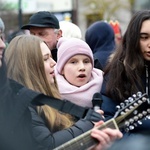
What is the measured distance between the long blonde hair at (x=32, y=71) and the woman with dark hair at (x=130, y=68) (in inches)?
20.1

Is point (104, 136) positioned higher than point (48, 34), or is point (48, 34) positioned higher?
point (104, 136)

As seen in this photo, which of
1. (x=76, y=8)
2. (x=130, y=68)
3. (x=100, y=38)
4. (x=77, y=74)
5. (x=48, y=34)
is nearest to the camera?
(x=130, y=68)

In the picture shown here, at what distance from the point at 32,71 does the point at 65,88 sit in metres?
0.64

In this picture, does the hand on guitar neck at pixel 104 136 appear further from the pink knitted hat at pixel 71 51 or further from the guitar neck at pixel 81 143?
the pink knitted hat at pixel 71 51

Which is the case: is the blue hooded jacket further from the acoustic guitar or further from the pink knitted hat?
the acoustic guitar

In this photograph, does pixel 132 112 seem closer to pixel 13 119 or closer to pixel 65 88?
pixel 13 119

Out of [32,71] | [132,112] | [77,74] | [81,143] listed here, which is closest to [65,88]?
[77,74]

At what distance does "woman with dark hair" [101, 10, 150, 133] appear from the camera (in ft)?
12.6

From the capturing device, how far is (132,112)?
9.73ft

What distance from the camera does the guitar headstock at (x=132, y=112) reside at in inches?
115

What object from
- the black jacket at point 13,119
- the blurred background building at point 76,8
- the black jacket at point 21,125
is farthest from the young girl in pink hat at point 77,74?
the blurred background building at point 76,8

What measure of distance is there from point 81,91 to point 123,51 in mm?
450

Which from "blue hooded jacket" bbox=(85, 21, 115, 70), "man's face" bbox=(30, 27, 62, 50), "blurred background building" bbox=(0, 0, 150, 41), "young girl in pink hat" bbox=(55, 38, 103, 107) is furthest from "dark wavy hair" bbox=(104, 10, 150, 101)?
"blurred background building" bbox=(0, 0, 150, 41)

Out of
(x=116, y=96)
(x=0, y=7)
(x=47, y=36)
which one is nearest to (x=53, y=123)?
(x=116, y=96)
